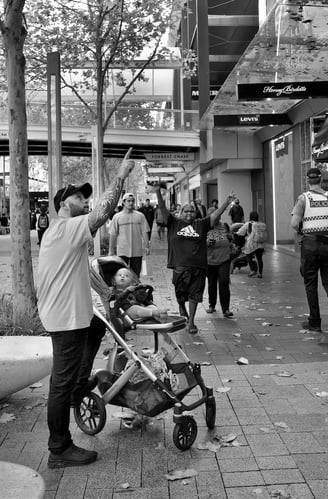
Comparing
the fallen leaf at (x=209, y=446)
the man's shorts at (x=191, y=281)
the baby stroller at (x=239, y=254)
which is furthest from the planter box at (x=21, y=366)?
the baby stroller at (x=239, y=254)

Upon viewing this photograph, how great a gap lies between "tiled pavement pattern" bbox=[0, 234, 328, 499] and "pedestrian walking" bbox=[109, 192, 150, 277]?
289 centimetres

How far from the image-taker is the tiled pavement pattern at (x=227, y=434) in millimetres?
3498

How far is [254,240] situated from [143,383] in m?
9.05

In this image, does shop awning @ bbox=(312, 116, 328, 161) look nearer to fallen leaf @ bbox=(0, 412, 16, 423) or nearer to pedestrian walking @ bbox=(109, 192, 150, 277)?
pedestrian walking @ bbox=(109, 192, 150, 277)

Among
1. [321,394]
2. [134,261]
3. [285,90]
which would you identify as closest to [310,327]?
[321,394]

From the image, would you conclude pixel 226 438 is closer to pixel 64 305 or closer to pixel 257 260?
pixel 64 305

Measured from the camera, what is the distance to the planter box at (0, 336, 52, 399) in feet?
15.8

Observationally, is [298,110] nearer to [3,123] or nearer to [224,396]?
[224,396]

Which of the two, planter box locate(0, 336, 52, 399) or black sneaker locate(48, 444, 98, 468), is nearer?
black sneaker locate(48, 444, 98, 468)

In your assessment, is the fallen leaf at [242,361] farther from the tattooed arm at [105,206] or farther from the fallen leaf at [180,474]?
the tattooed arm at [105,206]

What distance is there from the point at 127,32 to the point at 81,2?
2810 millimetres

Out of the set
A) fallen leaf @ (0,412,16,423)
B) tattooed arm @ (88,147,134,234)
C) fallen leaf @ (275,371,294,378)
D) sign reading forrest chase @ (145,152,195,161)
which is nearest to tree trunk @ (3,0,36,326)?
fallen leaf @ (0,412,16,423)

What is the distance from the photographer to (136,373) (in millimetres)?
4395

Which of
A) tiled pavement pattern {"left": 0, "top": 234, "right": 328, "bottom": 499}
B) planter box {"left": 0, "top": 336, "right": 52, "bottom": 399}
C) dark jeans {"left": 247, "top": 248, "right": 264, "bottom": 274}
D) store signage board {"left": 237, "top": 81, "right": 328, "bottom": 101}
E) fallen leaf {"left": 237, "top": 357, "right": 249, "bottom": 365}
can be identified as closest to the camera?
tiled pavement pattern {"left": 0, "top": 234, "right": 328, "bottom": 499}
